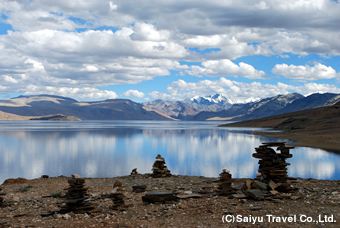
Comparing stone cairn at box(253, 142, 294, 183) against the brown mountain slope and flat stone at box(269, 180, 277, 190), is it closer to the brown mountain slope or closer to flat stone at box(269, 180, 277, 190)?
flat stone at box(269, 180, 277, 190)

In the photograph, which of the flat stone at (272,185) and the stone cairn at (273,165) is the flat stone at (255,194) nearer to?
the flat stone at (272,185)

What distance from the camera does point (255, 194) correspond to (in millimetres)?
14555

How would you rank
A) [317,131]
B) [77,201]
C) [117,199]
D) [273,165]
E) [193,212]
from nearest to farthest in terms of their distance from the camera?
[193,212] → [77,201] → [117,199] → [273,165] → [317,131]

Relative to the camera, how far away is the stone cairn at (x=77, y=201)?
12.9m

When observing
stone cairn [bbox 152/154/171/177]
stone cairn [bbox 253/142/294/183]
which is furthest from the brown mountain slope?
stone cairn [bbox 253/142/294/183]

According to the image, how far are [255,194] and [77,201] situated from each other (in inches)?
321

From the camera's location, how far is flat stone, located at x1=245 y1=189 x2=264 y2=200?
14.4 meters

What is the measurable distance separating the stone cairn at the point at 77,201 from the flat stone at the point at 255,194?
281 inches

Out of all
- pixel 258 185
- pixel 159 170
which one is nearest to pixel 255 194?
pixel 258 185

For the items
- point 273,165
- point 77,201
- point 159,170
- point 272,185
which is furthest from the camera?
point 159,170

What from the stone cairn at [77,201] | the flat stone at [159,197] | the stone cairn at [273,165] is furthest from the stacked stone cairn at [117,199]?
the stone cairn at [273,165]

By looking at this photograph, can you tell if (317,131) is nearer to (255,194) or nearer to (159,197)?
(255,194)

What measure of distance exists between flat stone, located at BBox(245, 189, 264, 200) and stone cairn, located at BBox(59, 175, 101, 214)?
7.13 m

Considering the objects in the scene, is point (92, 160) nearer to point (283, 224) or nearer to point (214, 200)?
point (214, 200)
